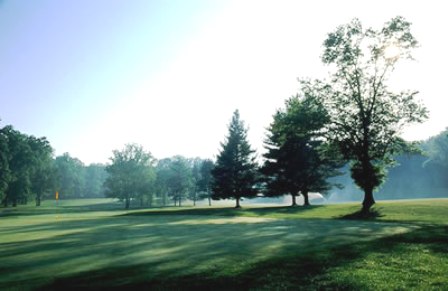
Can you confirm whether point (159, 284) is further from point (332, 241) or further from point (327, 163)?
point (327, 163)

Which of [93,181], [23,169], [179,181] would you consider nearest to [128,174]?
[179,181]

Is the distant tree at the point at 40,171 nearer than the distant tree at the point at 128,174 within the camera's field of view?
No

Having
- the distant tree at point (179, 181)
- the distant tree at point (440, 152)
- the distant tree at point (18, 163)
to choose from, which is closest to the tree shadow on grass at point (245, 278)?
the distant tree at point (179, 181)

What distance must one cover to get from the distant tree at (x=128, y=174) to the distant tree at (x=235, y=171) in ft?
104

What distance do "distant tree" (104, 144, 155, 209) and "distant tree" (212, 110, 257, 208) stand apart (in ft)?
104

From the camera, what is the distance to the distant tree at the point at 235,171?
5750cm

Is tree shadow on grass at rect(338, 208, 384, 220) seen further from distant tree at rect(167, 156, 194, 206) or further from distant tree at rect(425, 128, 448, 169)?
distant tree at rect(425, 128, 448, 169)

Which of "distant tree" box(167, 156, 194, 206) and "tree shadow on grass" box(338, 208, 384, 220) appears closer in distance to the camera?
"tree shadow on grass" box(338, 208, 384, 220)

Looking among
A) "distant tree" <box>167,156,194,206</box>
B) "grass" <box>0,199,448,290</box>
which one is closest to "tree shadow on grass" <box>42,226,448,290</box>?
"grass" <box>0,199,448,290</box>

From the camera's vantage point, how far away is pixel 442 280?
8.22 m

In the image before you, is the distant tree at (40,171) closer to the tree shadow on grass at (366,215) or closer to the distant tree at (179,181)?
the distant tree at (179,181)

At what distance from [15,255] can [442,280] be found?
1328cm

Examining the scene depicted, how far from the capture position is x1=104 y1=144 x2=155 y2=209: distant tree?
8288 centimetres

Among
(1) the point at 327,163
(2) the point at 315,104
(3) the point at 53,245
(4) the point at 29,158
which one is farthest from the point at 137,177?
(3) the point at 53,245
